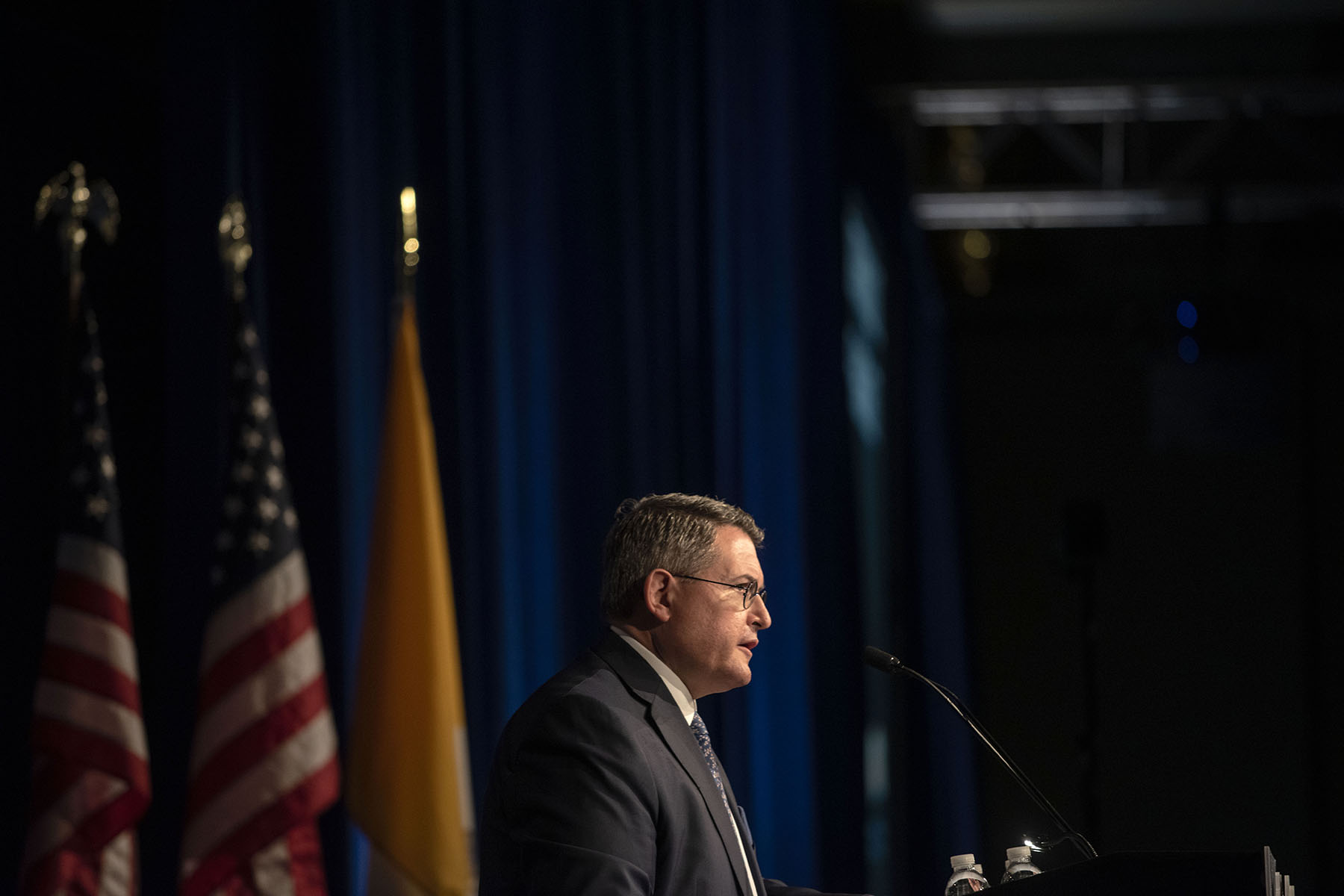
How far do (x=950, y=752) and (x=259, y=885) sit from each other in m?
4.04

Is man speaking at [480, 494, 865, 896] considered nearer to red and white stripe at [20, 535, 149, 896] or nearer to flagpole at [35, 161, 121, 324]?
red and white stripe at [20, 535, 149, 896]

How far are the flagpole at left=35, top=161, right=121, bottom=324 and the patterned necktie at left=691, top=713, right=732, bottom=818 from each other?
1871 millimetres

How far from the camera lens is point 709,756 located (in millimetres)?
2221

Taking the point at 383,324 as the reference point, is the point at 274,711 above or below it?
below

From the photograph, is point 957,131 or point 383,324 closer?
point 383,324

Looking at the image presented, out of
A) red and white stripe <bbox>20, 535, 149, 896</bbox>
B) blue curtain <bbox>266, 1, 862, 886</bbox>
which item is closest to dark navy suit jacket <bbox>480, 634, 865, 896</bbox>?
red and white stripe <bbox>20, 535, 149, 896</bbox>

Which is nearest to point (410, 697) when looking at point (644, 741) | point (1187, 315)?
point (644, 741)

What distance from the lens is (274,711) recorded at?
322 centimetres

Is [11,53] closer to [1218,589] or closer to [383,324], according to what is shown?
[383,324]

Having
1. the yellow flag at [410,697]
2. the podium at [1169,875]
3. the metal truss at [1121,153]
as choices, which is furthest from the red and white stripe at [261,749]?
the metal truss at [1121,153]

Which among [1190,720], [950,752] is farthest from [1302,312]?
[950,752]

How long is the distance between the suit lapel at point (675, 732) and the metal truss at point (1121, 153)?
15.9ft

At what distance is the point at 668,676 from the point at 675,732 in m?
0.11

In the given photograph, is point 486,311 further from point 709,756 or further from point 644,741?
point 644,741
